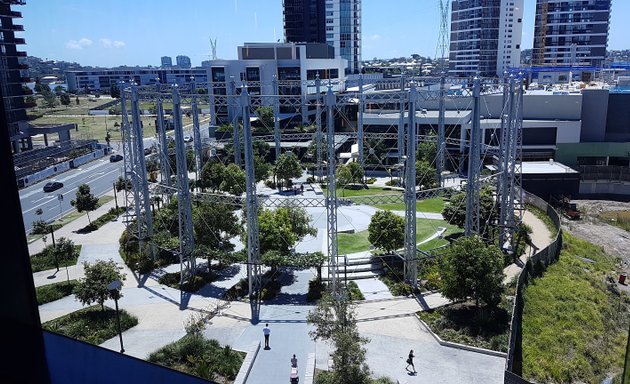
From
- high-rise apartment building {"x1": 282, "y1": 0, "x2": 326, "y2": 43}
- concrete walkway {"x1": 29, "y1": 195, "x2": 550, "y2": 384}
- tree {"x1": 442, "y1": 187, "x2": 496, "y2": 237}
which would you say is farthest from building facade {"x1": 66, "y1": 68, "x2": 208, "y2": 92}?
concrete walkway {"x1": 29, "y1": 195, "x2": 550, "y2": 384}

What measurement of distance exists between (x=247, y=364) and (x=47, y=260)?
11.6m

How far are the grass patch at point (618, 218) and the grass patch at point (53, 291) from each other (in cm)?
2666

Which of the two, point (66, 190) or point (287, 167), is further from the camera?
point (66, 190)

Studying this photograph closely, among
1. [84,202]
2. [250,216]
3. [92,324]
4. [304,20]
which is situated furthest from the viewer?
[304,20]

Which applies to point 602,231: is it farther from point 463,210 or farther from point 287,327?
point 287,327

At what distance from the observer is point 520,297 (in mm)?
15625

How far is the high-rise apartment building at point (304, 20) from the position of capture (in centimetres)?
7525

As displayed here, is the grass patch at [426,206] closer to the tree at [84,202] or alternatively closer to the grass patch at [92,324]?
the tree at [84,202]

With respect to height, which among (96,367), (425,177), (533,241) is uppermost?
(96,367)

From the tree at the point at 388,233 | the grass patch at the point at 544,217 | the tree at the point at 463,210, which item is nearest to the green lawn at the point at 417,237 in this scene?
the tree at the point at 463,210

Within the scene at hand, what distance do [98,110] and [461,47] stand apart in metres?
56.2

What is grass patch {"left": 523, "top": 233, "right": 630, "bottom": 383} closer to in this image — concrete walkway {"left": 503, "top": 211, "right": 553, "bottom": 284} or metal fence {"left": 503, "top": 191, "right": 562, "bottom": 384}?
metal fence {"left": 503, "top": 191, "right": 562, "bottom": 384}

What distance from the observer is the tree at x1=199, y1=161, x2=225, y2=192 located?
27734mm

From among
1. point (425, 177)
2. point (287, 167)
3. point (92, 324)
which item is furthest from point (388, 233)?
point (287, 167)
